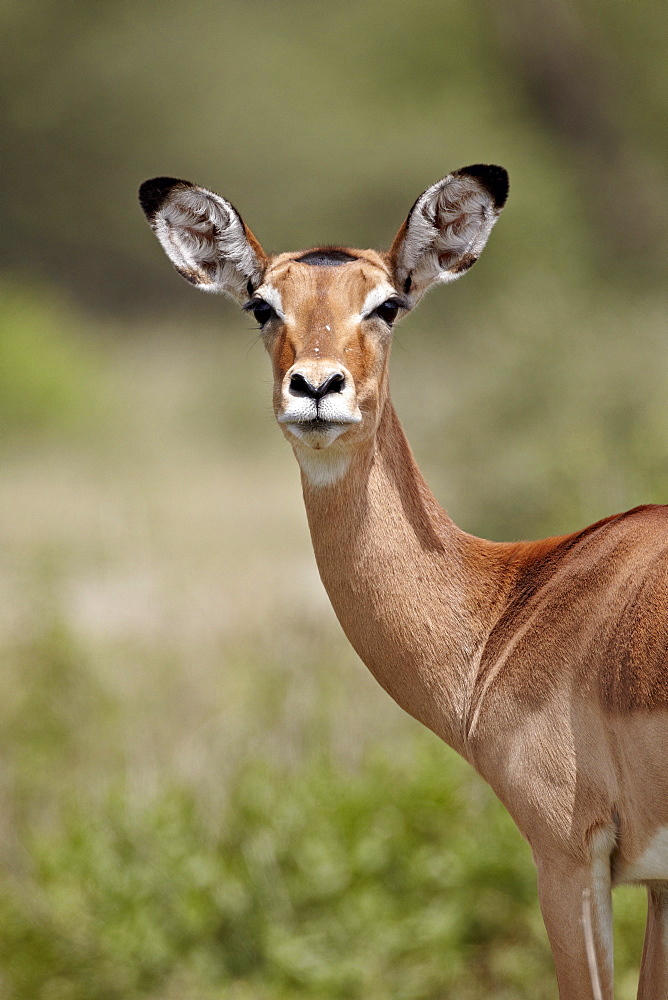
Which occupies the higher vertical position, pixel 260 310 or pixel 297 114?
pixel 297 114

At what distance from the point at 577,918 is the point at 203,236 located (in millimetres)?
2741

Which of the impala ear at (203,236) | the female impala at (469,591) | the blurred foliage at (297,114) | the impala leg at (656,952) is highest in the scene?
the blurred foliage at (297,114)

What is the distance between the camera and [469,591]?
170 inches

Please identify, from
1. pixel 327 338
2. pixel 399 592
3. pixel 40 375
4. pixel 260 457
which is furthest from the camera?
pixel 40 375

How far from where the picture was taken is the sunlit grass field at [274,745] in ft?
21.3

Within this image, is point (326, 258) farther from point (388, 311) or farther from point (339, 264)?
point (388, 311)

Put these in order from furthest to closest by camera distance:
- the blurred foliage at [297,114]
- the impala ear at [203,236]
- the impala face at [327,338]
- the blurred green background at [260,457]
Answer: the blurred foliage at [297,114]
the blurred green background at [260,457]
the impala ear at [203,236]
the impala face at [327,338]

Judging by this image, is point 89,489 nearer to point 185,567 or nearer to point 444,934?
point 185,567

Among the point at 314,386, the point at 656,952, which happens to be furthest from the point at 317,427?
the point at 656,952

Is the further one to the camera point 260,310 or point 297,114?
point 297,114

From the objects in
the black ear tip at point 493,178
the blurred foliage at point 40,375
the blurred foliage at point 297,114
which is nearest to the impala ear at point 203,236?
the black ear tip at point 493,178

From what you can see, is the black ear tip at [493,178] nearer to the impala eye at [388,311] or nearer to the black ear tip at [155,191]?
the impala eye at [388,311]

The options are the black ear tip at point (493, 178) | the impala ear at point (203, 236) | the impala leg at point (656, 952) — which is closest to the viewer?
the impala leg at point (656, 952)

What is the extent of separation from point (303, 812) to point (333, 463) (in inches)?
130
